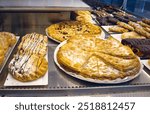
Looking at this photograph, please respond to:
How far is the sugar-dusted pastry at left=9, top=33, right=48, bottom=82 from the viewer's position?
89 cm

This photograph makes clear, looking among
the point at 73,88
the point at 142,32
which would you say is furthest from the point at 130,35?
the point at 73,88

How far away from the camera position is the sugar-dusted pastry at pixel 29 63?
89 centimetres

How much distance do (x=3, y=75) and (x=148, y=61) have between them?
729mm

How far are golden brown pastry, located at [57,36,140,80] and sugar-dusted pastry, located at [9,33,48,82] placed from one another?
100mm

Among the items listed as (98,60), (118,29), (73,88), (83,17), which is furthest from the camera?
(83,17)

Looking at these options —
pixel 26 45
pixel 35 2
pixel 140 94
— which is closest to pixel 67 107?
pixel 140 94

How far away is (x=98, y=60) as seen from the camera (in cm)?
106

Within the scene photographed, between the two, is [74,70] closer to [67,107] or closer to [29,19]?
[67,107]

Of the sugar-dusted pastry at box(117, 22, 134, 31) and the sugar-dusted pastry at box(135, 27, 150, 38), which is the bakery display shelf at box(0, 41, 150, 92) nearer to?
the sugar-dusted pastry at box(135, 27, 150, 38)

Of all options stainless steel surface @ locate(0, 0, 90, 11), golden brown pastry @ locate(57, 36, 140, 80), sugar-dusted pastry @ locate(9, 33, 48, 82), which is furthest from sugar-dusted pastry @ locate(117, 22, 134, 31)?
sugar-dusted pastry @ locate(9, 33, 48, 82)

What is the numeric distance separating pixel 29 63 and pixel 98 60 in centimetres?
34

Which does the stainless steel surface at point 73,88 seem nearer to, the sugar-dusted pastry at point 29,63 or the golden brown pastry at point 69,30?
the sugar-dusted pastry at point 29,63

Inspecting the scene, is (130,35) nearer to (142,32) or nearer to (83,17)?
(142,32)

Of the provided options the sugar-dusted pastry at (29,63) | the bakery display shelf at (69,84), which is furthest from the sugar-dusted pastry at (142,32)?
the sugar-dusted pastry at (29,63)
